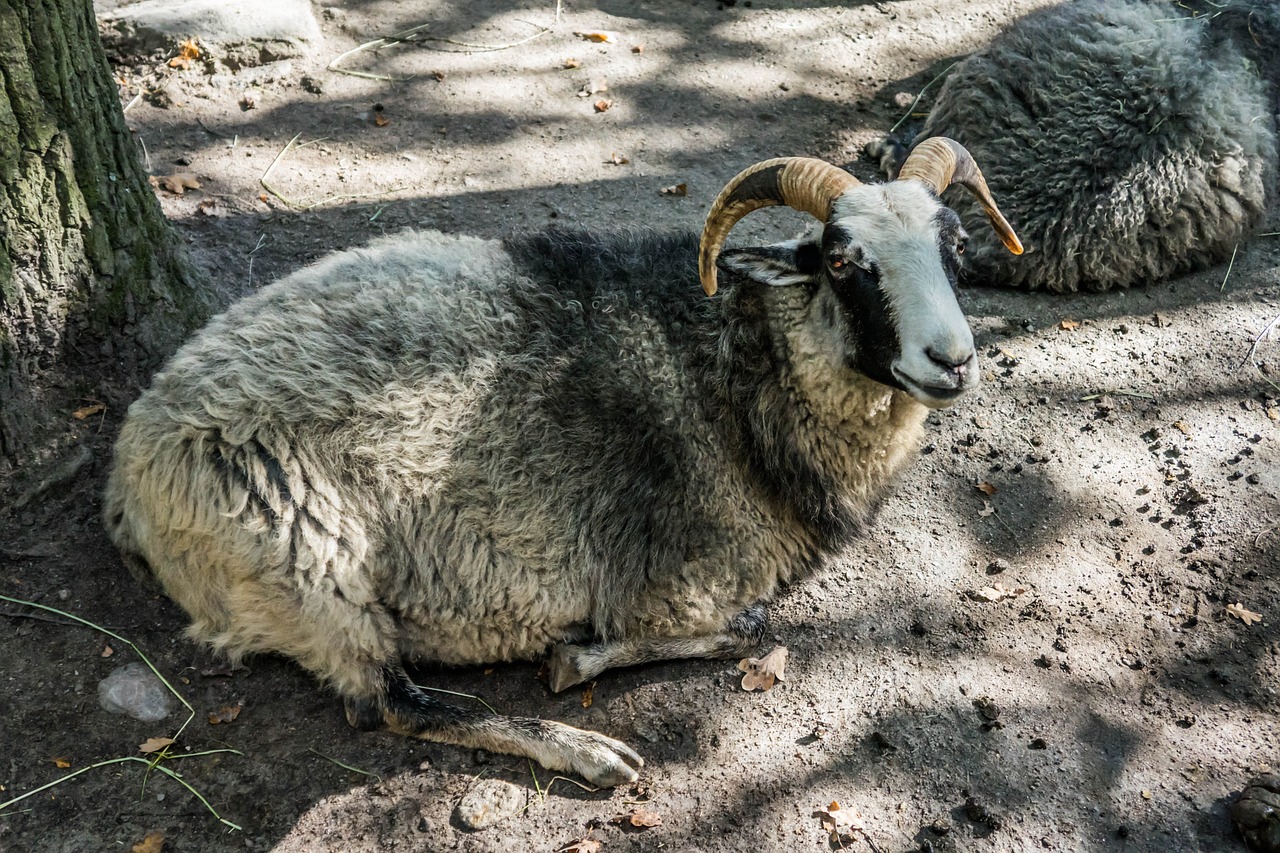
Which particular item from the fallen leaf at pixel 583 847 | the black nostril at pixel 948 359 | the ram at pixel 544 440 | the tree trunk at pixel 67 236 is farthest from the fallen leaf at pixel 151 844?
the black nostril at pixel 948 359

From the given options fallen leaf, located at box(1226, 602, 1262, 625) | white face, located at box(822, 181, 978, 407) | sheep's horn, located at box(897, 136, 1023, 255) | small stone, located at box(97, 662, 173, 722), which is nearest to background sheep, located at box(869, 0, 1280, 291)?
sheep's horn, located at box(897, 136, 1023, 255)

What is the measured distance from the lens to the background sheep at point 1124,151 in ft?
19.3

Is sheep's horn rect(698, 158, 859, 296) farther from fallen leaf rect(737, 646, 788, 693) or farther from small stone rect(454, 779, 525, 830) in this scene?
small stone rect(454, 779, 525, 830)

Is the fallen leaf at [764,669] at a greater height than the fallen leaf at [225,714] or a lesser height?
lesser

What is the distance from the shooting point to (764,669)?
13.1ft

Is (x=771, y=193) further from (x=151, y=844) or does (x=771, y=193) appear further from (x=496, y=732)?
(x=151, y=844)

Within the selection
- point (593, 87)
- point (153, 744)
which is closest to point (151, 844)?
point (153, 744)

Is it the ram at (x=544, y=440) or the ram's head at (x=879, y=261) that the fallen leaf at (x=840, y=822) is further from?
the ram's head at (x=879, y=261)

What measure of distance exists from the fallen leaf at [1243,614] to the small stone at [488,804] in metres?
3.18

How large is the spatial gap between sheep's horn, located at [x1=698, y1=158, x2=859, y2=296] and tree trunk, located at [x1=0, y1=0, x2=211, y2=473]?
258 centimetres

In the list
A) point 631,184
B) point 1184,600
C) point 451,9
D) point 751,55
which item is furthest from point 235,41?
point 1184,600

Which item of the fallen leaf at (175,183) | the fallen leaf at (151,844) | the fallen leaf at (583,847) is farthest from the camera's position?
the fallen leaf at (175,183)

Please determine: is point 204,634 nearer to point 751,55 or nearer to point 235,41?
point 235,41

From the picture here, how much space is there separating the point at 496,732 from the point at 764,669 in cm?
114
